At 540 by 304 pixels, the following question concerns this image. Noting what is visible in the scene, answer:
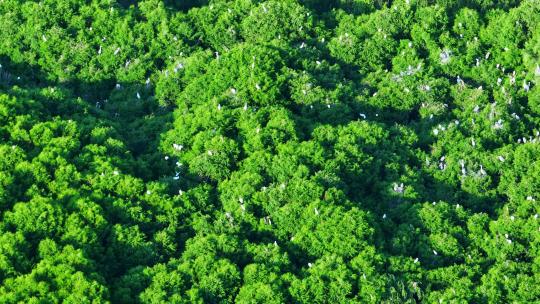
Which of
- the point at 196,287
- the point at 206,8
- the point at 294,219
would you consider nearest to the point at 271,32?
the point at 206,8

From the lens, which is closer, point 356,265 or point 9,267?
point 9,267

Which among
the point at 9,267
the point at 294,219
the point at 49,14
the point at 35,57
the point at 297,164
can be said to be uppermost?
the point at 49,14

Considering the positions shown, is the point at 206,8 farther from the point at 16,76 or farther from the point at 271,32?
the point at 16,76

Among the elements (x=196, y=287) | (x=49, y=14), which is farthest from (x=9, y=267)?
(x=49, y=14)

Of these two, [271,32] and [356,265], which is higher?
[271,32]

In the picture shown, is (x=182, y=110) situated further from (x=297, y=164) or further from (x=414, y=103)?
(x=414, y=103)

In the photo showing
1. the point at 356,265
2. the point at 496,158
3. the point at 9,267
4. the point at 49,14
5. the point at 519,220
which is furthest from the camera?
the point at 49,14

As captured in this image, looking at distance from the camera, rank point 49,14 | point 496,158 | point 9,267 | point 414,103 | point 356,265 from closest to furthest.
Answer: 1. point 9,267
2. point 356,265
3. point 496,158
4. point 414,103
5. point 49,14
